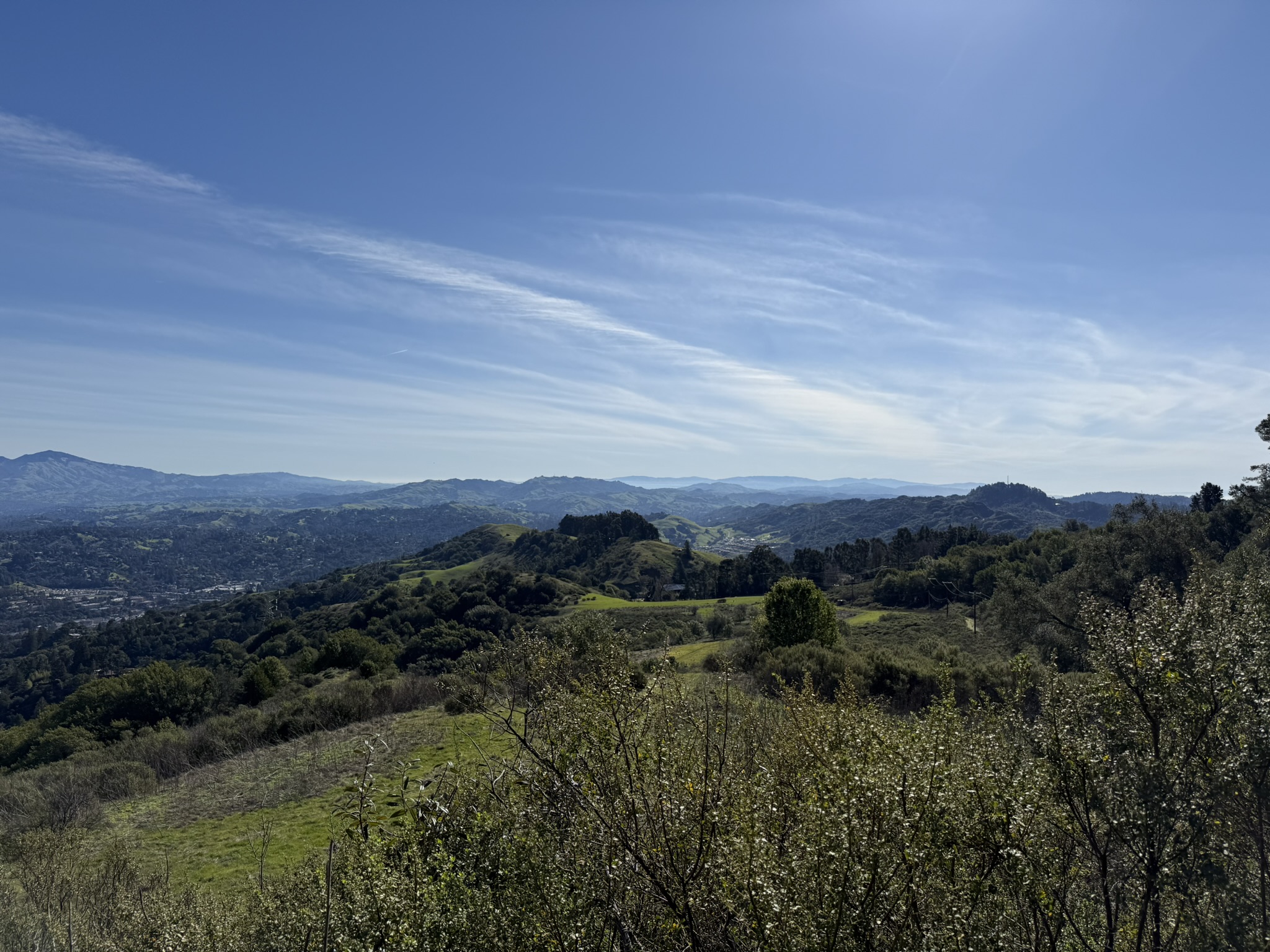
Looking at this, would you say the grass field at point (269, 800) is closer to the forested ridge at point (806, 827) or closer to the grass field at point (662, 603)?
the forested ridge at point (806, 827)

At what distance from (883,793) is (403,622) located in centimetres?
10188

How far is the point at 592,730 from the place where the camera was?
260 inches

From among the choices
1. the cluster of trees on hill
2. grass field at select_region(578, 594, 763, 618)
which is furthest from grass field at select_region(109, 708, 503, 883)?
grass field at select_region(578, 594, 763, 618)

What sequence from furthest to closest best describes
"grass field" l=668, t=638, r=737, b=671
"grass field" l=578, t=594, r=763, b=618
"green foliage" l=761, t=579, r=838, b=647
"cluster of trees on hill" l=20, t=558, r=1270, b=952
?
"grass field" l=578, t=594, r=763, b=618
"green foliage" l=761, t=579, r=838, b=647
"grass field" l=668, t=638, r=737, b=671
"cluster of trees on hill" l=20, t=558, r=1270, b=952

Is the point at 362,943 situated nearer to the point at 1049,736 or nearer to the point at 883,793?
the point at 883,793

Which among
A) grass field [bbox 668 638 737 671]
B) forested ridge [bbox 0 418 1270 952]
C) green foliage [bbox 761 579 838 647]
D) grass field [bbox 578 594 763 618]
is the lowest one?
grass field [bbox 578 594 763 618]

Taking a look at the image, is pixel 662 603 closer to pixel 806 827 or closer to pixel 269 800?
pixel 269 800

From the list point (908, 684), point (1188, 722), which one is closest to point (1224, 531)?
point (908, 684)

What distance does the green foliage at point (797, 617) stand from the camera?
38406 mm

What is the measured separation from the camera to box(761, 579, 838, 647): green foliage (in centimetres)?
3841

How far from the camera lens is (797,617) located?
38.8 m

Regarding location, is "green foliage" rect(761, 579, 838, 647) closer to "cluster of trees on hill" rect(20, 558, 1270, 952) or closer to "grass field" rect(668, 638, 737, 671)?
"grass field" rect(668, 638, 737, 671)

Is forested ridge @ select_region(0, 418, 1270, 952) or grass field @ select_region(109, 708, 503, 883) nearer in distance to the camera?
forested ridge @ select_region(0, 418, 1270, 952)

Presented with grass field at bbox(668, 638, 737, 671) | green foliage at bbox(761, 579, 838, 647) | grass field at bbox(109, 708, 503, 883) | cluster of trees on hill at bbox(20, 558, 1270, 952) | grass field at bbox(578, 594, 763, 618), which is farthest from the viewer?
grass field at bbox(578, 594, 763, 618)
